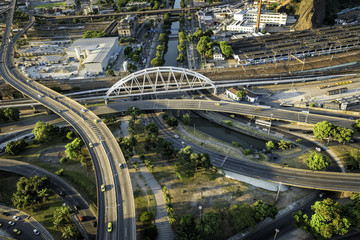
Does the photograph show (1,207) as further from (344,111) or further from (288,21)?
(288,21)

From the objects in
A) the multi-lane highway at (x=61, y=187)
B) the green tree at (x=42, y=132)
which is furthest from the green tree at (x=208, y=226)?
the green tree at (x=42, y=132)

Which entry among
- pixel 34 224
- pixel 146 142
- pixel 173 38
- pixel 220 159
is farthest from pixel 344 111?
pixel 173 38

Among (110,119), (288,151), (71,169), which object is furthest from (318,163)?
(71,169)

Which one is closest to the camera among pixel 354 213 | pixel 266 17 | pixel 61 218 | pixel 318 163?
pixel 354 213

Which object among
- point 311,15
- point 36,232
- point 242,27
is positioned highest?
point 311,15

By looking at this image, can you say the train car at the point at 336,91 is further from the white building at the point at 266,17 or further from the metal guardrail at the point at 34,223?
the metal guardrail at the point at 34,223

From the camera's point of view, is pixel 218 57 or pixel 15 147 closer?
pixel 15 147

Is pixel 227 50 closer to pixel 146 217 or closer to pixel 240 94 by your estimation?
pixel 240 94
